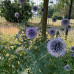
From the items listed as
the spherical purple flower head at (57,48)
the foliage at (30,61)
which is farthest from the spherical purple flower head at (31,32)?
the spherical purple flower head at (57,48)

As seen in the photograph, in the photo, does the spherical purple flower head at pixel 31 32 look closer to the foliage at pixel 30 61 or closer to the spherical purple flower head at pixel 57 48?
the foliage at pixel 30 61

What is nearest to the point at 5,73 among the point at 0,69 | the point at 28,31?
the point at 0,69

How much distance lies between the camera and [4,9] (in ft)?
33.2

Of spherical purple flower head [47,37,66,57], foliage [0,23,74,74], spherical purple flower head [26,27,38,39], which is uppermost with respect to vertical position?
spherical purple flower head [26,27,38,39]

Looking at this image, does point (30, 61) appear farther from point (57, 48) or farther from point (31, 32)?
point (31, 32)

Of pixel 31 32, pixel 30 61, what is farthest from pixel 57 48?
pixel 31 32

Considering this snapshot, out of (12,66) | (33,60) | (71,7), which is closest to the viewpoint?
(33,60)


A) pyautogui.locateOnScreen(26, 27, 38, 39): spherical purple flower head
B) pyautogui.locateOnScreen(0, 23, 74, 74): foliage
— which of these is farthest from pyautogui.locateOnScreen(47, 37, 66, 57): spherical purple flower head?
pyautogui.locateOnScreen(26, 27, 38, 39): spherical purple flower head

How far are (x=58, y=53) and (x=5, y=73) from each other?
0.60 m

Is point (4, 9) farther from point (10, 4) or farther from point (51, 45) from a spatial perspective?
point (51, 45)

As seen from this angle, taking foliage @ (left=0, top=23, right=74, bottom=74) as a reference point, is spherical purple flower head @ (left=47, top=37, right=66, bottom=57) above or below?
above

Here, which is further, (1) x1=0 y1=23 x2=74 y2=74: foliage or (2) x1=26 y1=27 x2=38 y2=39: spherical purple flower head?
(2) x1=26 y1=27 x2=38 y2=39: spherical purple flower head

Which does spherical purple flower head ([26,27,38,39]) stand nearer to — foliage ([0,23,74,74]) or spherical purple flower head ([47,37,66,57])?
foliage ([0,23,74,74])

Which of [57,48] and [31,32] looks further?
[31,32]
